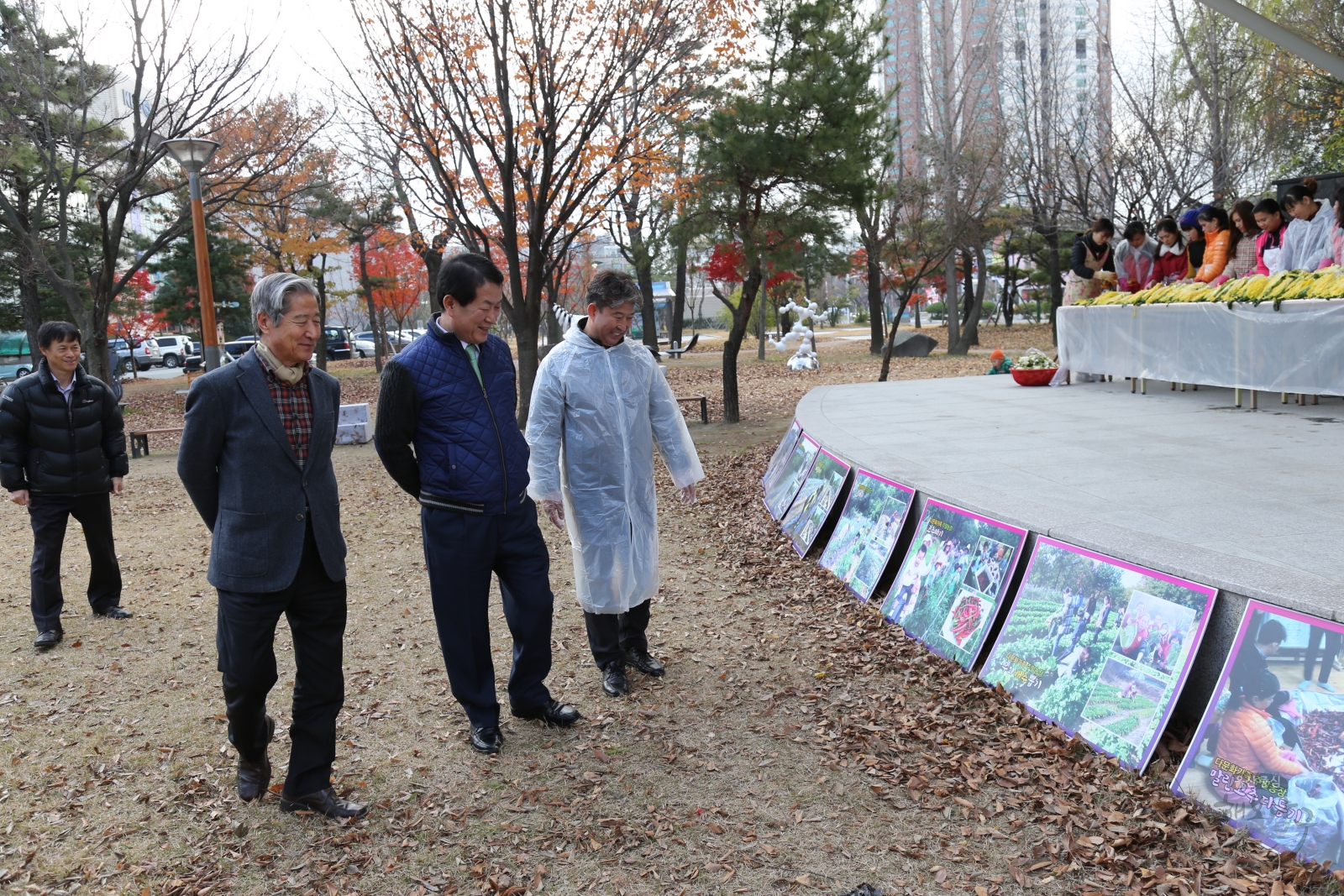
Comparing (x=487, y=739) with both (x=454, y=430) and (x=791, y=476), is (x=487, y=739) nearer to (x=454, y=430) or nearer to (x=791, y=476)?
(x=454, y=430)

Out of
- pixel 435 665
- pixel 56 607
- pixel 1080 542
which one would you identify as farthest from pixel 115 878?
pixel 1080 542

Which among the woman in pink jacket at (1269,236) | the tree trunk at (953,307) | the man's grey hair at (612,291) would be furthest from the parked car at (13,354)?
the woman in pink jacket at (1269,236)

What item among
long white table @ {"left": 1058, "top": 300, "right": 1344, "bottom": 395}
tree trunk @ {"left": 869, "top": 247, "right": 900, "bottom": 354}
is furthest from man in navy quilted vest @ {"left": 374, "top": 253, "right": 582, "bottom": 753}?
tree trunk @ {"left": 869, "top": 247, "right": 900, "bottom": 354}

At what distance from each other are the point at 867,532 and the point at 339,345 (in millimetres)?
40952

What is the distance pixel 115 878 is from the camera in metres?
2.96

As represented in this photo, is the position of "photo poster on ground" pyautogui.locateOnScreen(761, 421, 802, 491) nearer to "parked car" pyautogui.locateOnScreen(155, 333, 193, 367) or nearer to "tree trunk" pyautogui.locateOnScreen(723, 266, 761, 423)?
"tree trunk" pyautogui.locateOnScreen(723, 266, 761, 423)

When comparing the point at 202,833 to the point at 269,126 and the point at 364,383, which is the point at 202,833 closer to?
the point at 269,126

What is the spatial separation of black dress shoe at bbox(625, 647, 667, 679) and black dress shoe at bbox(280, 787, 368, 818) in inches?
60.7

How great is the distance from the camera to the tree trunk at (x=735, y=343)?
1341cm

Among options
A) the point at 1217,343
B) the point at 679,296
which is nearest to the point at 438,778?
the point at 1217,343

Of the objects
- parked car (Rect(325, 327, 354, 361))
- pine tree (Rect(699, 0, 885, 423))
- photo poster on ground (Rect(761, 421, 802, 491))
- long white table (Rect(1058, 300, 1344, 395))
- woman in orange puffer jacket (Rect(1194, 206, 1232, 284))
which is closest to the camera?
long white table (Rect(1058, 300, 1344, 395))

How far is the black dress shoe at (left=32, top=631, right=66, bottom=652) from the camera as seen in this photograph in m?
5.24

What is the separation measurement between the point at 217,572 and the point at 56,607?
3.13m

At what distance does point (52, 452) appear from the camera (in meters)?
5.35
